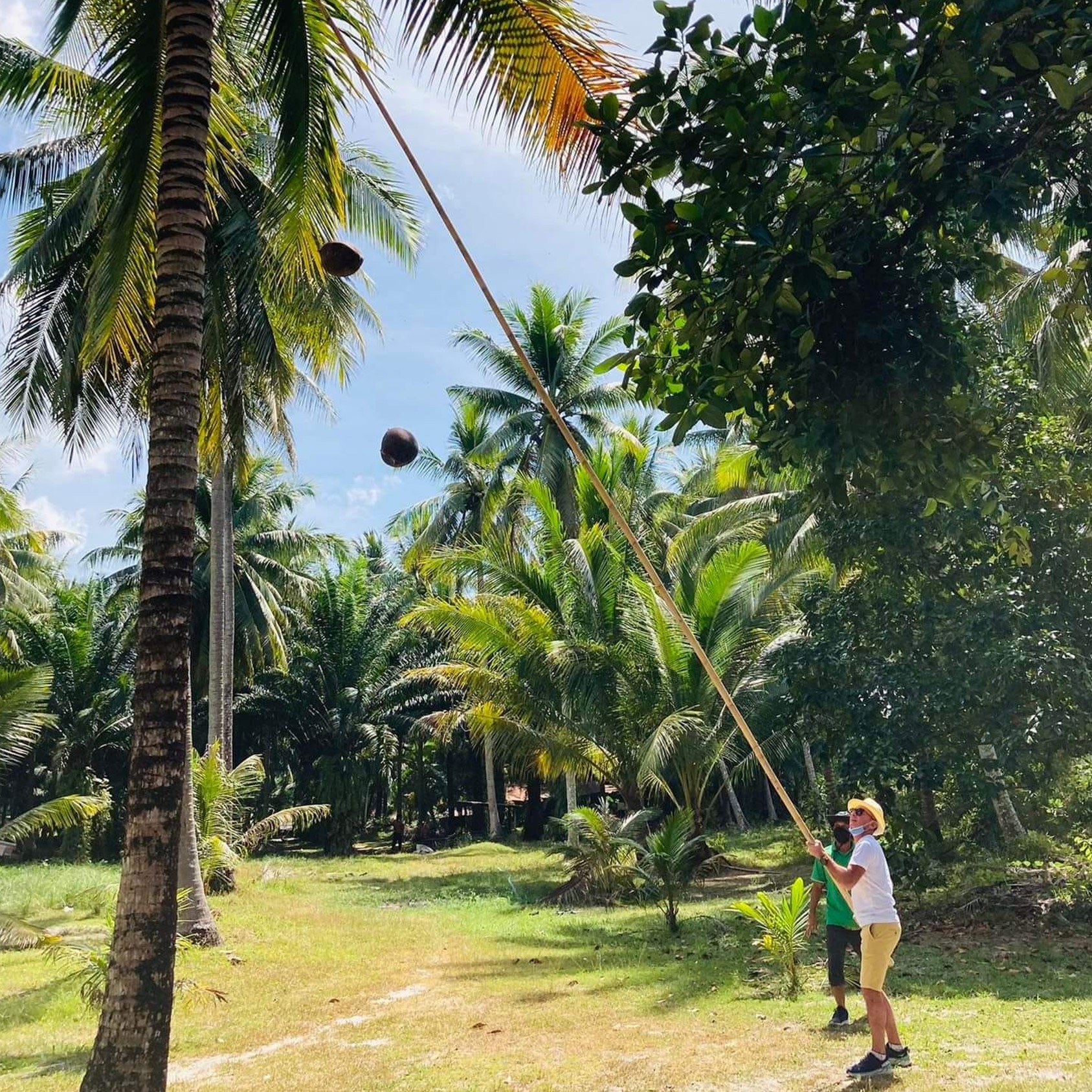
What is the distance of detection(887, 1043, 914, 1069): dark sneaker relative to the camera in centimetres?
554

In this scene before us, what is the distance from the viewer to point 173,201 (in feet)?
18.0

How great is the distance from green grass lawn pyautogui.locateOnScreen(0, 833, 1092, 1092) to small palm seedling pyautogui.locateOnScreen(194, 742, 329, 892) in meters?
1.08

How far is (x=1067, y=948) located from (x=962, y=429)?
26.1 ft

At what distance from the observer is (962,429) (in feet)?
11.9

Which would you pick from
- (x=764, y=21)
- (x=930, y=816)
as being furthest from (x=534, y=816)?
(x=764, y=21)

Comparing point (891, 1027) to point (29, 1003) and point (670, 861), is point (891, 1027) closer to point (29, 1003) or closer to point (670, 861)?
point (670, 861)

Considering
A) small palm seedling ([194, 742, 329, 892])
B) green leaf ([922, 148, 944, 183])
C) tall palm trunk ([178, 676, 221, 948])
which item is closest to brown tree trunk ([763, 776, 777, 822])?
small palm seedling ([194, 742, 329, 892])

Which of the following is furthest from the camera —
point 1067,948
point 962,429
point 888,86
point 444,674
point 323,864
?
point 323,864

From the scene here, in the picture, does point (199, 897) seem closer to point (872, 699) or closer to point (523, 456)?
point (872, 699)

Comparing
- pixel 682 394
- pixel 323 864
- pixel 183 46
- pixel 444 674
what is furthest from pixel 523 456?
pixel 682 394

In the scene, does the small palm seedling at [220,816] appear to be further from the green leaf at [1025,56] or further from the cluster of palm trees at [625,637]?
the green leaf at [1025,56]

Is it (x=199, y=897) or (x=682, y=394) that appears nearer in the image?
(x=682, y=394)

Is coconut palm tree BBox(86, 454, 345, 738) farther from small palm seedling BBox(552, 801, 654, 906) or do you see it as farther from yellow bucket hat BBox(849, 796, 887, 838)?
yellow bucket hat BBox(849, 796, 887, 838)

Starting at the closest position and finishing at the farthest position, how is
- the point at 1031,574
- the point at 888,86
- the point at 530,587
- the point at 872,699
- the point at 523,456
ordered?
the point at 888,86 → the point at 1031,574 → the point at 872,699 → the point at 530,587 → the point at 523,456
